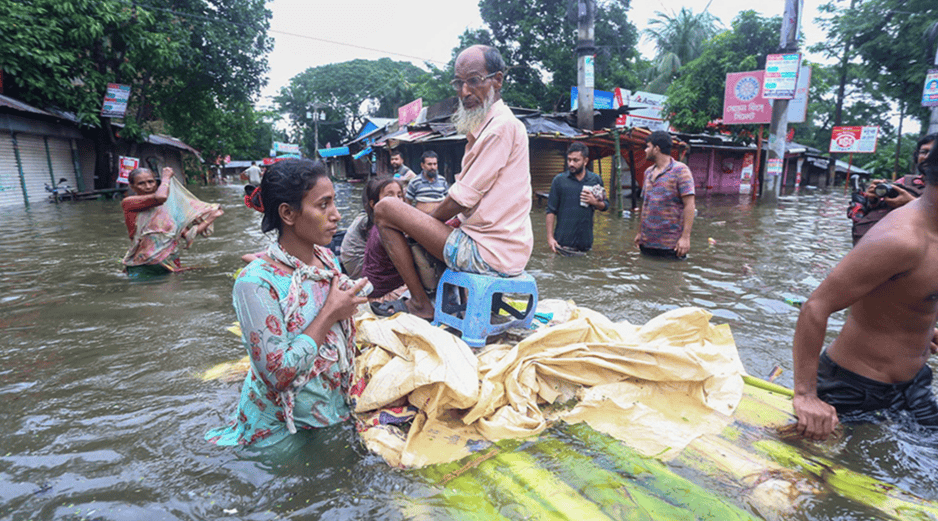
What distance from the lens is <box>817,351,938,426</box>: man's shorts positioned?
6.88 feet

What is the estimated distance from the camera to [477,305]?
2834mm

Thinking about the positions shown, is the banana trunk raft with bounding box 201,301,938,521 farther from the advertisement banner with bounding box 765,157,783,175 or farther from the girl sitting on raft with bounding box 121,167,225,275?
the advertisement banner with bounding box 765,157,783,175

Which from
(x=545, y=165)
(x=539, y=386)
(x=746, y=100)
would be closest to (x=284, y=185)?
(x=539, y=386)

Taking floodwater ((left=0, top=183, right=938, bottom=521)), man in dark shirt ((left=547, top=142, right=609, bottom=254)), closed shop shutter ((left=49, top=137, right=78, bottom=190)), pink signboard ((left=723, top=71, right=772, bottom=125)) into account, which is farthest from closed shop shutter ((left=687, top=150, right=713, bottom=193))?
closed shop shutter ((left=49, top=137, right=78, bottom=190))

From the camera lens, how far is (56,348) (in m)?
3.75

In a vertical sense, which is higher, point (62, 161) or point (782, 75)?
point (782, 75)

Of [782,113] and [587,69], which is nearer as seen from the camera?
[587,69]

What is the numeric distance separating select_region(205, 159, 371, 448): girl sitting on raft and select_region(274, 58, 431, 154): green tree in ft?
163

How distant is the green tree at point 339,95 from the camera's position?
50.9 m

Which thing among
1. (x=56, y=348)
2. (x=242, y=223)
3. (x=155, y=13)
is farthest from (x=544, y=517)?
(x=155, y=13)

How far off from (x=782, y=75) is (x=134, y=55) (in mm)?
20152

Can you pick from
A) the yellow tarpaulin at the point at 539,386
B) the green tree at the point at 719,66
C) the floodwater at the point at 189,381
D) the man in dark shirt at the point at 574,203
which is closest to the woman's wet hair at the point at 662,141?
the man in dark shirt at the point at 574,203

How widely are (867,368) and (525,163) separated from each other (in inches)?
75.3

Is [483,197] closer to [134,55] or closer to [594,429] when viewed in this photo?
[594,429]
